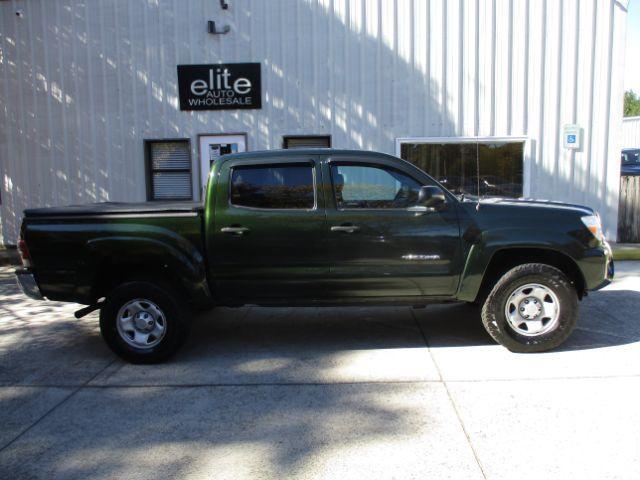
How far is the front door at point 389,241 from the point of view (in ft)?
16.7

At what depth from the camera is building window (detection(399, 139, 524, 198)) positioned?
1097cm

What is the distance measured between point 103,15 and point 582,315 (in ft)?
33.9

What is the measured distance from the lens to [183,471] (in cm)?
334

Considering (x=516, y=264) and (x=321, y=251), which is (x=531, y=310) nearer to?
(x=516, y=264)

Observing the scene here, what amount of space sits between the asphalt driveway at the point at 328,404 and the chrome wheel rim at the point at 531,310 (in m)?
0.26

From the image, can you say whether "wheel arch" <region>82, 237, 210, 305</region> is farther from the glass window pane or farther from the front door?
the glass window pane

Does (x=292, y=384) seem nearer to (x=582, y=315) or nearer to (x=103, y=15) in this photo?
(x=582, y=315)

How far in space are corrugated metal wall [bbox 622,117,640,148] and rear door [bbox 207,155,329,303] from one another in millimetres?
32073

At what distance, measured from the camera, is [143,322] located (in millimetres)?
5191

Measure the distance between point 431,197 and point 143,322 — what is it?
9.52 feet

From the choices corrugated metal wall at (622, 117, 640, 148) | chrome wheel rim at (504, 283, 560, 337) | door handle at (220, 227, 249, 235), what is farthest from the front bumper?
corrugated metal wall at (622, 117, 640, 148)

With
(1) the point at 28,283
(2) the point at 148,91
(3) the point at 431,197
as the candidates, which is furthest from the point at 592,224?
(2) the point at 148,91

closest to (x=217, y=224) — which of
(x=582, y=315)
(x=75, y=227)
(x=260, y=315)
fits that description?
(x=75, y=227)

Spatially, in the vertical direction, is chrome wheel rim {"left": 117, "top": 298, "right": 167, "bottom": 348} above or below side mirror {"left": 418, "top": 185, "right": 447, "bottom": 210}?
below
